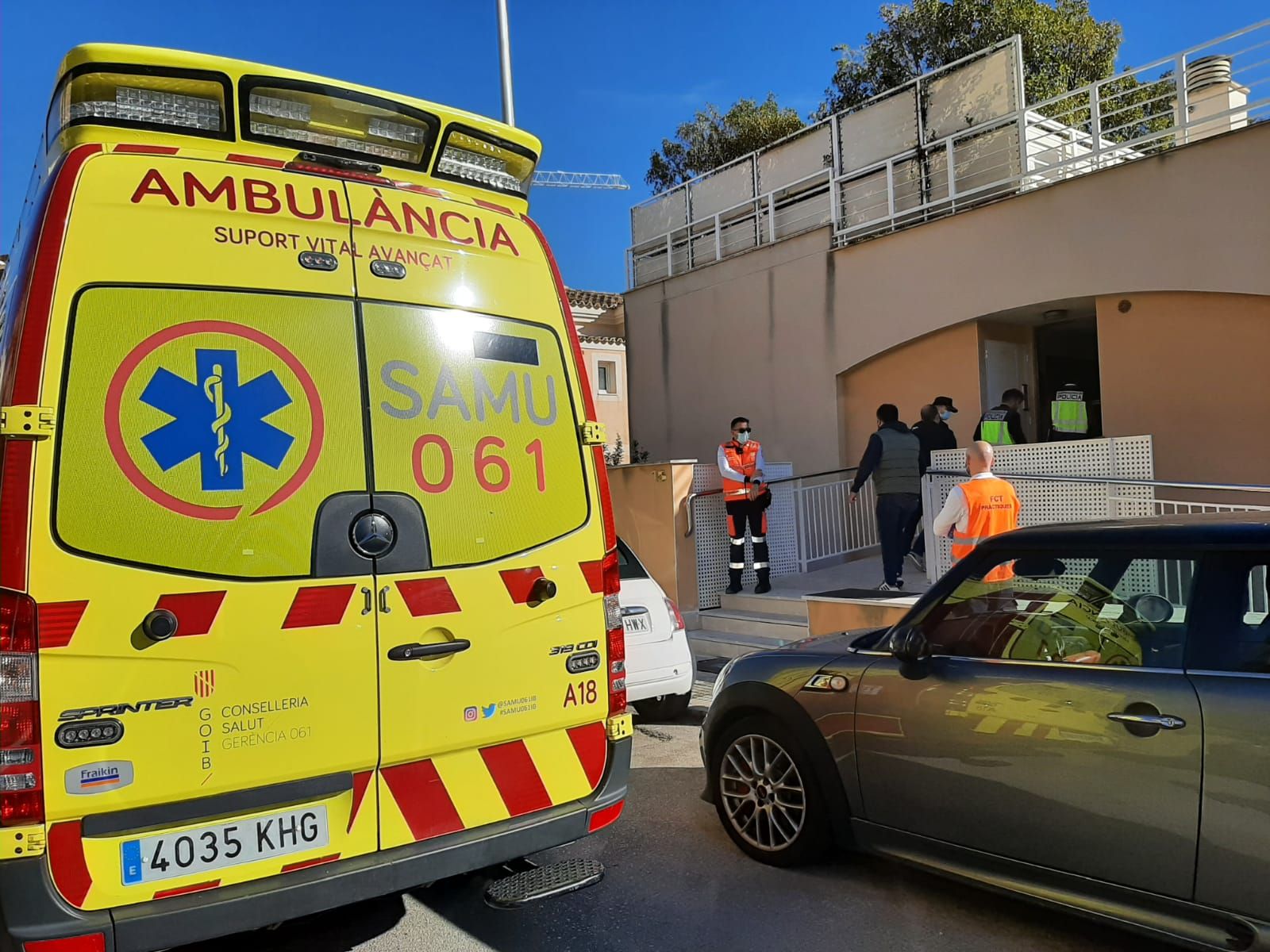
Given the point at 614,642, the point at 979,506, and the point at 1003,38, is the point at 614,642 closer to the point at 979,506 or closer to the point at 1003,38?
the point at 979,506

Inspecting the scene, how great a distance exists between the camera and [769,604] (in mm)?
9195

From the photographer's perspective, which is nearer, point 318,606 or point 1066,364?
point 318,606

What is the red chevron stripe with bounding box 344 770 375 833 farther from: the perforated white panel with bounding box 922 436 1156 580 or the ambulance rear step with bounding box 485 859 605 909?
the perforated white panel with bounding box 922 436 1156 580

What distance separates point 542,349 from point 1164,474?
9.21 meters

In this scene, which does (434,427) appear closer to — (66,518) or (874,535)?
(66,518)

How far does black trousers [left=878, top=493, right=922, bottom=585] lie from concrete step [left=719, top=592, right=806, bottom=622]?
2.87 ft

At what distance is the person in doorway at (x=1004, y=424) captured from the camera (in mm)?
9438

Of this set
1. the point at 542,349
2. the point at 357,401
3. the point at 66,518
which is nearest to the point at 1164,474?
the point at 542,349

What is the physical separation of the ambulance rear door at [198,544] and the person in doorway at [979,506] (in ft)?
14.0

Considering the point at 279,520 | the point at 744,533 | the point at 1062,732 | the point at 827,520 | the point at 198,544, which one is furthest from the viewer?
the point at 827,520

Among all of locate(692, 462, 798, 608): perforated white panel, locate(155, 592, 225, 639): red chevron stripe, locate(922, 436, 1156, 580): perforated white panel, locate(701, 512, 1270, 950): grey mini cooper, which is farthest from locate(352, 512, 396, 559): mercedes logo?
locate(692, 462, 798, 608): perforated white panel

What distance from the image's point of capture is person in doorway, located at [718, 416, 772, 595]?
9227 millimetres

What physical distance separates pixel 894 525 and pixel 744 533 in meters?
1.49

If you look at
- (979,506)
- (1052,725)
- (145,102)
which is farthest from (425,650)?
(979,506)
